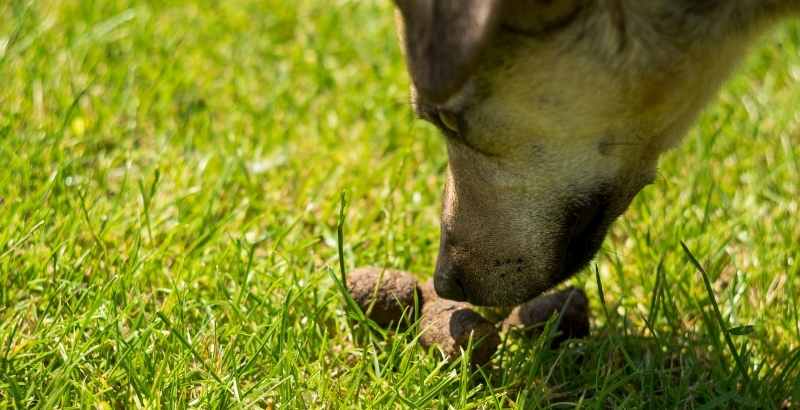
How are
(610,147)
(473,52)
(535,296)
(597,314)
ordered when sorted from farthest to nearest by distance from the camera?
(597,314)
(535,296)
(610,147)
(473,52)

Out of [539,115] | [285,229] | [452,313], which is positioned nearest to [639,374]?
[452,313]

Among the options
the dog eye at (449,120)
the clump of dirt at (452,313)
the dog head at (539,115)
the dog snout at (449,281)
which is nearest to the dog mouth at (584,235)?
the dog head at (539,115)

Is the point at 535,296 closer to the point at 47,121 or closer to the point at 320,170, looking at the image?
the point at 320,170

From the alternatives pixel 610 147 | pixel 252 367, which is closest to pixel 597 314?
pixel 610 147

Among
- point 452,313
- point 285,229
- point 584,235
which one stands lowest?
point 285,229

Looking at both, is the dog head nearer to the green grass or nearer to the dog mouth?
the dog mouth

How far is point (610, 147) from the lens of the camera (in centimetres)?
325

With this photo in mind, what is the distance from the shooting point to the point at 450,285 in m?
3.44

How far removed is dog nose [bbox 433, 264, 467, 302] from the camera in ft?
11.3

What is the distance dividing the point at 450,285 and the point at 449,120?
55 centimetres

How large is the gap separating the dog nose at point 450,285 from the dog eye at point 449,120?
0.46 meters

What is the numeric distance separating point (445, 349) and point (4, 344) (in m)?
1.35

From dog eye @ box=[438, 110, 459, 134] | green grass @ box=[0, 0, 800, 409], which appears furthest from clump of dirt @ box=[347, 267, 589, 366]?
dog eye @ box=[438, 110, 459, 134]

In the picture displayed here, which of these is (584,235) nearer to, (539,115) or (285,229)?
(539,115)
